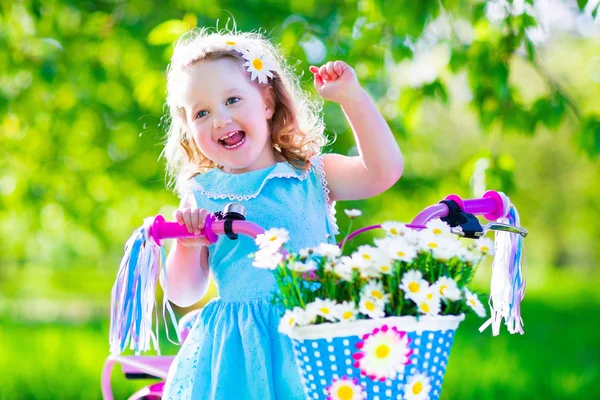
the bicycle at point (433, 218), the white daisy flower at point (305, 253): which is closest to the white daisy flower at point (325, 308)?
the white daisy flower at point (305, 253)

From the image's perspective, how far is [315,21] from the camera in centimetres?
560

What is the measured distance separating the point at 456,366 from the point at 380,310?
4.41 metres

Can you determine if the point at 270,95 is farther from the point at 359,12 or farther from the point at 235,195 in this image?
the point at 359,12

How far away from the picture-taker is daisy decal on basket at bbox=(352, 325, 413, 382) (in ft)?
5.15

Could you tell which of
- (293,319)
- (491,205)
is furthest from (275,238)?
(491,205)

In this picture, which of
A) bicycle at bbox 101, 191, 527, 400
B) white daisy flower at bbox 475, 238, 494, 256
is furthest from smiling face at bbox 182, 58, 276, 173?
white daisy flower at bbox 475, 238, 494, 256

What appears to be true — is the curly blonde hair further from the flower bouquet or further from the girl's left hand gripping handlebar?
the flower bouquet

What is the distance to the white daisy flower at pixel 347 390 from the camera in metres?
1.59

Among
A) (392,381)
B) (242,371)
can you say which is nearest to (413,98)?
(242,371)

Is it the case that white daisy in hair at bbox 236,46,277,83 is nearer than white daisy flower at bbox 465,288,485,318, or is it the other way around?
white daisy flower at bbox 465,288,485,318

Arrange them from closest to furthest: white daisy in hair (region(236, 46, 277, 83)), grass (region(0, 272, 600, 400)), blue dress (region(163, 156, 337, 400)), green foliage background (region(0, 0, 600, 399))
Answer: blue dress (region(163, 156, 337, 400))
white daisy in hair (region(236, 46, 277, 83))
green foliage background (region(0, 0, 600, 399))
grass (region(0, 272, 600, 400))

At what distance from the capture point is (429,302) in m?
1.56

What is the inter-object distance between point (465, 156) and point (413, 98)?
14900 millimetres

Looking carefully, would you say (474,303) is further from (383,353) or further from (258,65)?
(258,65)
